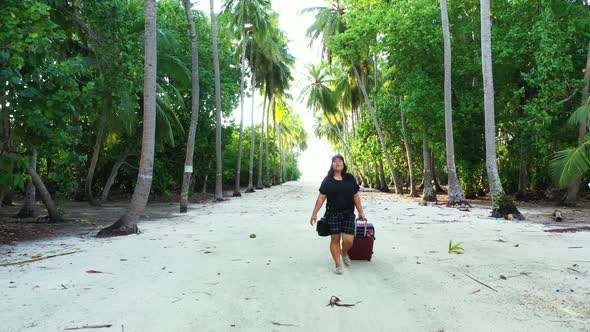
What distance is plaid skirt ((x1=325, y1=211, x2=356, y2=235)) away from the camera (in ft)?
17.6

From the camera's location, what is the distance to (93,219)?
38.7 feet

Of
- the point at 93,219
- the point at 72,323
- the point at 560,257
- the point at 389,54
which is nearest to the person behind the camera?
the point at 72,323

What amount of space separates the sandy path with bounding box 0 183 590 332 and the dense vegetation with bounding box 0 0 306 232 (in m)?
2.22

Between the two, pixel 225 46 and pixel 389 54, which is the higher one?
pixel 225 46

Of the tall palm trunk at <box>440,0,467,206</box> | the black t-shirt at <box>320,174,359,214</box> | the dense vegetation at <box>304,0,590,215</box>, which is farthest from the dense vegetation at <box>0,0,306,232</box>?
the tall palm trunk at <box>440,0,467,206</box>

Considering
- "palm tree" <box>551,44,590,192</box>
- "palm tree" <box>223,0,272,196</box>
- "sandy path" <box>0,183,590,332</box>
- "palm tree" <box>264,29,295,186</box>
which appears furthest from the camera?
"palm tree" <box>264,29,295,186</box>

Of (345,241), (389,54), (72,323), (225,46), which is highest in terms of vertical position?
(225,46)

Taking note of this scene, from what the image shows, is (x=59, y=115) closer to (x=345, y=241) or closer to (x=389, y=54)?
(x=345, y=241)

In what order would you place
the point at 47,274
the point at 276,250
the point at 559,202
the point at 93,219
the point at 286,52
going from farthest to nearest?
1. the point at 286,52
2. the point at 559,202
3. the point at 93,219
4. the point at 276,250
5. the point at 47,274

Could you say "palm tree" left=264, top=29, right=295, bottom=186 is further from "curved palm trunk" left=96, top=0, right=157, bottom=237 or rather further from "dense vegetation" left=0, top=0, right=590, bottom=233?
"curved palm trunk" left=96, top=0, right=157, bottom=237

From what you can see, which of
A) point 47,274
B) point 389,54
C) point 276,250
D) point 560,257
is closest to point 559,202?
point 389,54

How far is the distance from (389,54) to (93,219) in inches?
509

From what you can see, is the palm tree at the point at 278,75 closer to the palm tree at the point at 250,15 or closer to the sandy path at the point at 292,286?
the palm tree at the point at 250,15

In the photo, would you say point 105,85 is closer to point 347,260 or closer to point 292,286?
point 347,260
